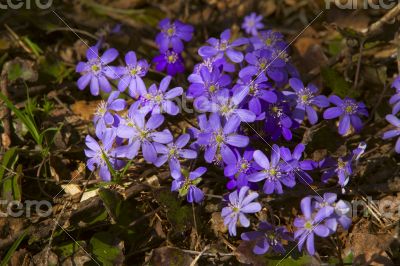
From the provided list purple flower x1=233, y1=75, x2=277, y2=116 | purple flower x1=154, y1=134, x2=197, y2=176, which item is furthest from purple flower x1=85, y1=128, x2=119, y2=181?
purple flower x1=233, y1=75, x2=277, y2=116

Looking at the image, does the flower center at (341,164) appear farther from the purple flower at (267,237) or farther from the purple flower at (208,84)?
the purple flower at (208,84)

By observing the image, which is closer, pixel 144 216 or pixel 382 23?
pixel 144 216

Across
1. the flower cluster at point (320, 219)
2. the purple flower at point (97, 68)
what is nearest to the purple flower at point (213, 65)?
the purple flower at point (97, 68)

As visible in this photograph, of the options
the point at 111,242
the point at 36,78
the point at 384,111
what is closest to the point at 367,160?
the point at 384,111

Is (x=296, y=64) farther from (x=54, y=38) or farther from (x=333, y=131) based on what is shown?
(x=54, y=38)

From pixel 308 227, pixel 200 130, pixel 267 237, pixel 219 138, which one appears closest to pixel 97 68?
pixel 200 130

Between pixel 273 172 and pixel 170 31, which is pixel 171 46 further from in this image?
pixel 273 172
